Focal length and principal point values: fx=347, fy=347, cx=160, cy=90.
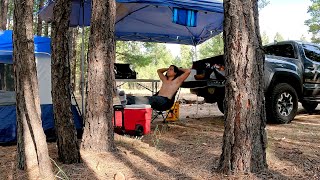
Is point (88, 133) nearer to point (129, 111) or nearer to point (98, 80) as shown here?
point (98, 80)

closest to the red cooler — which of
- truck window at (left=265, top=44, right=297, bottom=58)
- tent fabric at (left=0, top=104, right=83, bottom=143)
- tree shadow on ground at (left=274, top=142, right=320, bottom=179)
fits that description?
tent fabric at (left=0, top=104, right=83, bottom=143)

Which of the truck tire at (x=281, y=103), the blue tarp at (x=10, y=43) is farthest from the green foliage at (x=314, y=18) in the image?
the blue tarp at (x=10, y=43)

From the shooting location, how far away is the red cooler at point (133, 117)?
17.8ft

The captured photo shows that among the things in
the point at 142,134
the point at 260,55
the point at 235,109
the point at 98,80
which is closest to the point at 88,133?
the point at 98,80

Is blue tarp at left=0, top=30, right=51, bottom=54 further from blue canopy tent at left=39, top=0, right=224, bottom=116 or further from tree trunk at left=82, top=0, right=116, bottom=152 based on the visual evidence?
tree trunk at left=82, top=0, right=116, bottom=152

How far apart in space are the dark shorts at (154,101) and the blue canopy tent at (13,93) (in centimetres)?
96

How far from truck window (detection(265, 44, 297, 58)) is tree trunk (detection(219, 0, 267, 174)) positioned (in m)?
4.53

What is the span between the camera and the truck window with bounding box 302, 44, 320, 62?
7.40 m

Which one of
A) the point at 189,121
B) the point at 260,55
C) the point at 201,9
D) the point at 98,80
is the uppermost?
the point at 201,9

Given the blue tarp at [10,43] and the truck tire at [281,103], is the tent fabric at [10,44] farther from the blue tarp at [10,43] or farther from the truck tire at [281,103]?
the truck tire at [281,103]

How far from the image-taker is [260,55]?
3.23 metres

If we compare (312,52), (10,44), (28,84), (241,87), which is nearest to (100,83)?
(28,84)

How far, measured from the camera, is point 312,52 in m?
7.50

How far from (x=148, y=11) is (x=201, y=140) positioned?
3.87 meters
